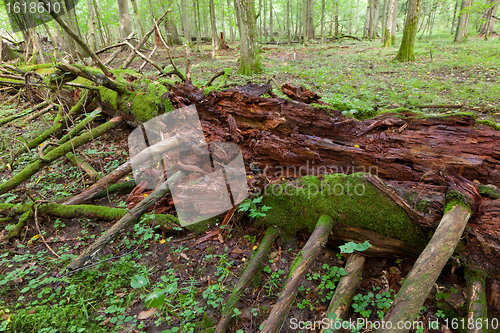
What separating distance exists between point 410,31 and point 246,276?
43.0 ft

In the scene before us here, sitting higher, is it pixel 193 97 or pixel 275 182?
pixel 193 97

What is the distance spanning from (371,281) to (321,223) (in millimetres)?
693

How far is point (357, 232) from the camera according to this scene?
2551mm

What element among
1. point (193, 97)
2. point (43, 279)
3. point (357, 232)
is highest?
point (193, 97)

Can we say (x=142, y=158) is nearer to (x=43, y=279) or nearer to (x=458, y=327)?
(x=43, y=279)

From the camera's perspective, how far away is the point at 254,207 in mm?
3004

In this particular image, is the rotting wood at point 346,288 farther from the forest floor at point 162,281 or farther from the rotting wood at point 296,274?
the rotting wood at point 296,274

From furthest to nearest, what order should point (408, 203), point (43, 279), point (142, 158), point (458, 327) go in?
point (142, 158), point (43, 279), point (408, 203), point (458, 327)

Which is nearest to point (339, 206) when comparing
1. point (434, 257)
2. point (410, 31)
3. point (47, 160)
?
point (434, 257)

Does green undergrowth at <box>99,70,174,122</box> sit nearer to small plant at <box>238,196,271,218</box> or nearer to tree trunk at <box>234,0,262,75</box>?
small plant at <box>238,196,271,218</box>

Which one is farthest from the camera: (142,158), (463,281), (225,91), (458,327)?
(225,91)

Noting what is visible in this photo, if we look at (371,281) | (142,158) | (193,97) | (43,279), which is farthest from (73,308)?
(193,97)

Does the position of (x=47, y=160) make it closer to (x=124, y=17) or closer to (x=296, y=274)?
(x=296, y=274)

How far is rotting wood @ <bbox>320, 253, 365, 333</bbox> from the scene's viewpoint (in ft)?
6.84
